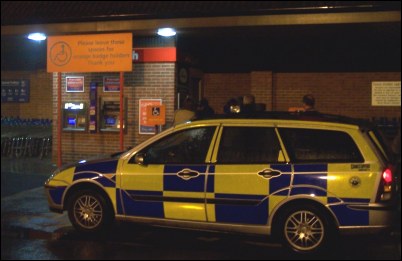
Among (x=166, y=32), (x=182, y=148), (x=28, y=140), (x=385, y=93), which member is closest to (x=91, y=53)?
(x=166, y=32)

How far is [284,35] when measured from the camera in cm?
1202

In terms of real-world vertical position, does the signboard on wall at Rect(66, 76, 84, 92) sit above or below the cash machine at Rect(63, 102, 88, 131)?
above

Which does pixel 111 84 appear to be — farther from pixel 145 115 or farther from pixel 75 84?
pixel 145 115

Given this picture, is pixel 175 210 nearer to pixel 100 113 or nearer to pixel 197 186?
pixel 197 186

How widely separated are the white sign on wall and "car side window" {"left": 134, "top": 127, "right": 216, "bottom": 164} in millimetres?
7843

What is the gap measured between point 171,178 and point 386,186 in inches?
93.7

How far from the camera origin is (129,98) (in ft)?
42.8

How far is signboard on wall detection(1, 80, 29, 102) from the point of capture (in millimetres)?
16438

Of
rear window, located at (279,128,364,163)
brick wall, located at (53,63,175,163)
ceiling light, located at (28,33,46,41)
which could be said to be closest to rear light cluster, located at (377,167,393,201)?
rear window, located at (279,128,364,163)

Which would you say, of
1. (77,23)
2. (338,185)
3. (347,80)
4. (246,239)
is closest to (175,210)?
(246,239)

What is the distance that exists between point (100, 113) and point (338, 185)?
25.9 feet

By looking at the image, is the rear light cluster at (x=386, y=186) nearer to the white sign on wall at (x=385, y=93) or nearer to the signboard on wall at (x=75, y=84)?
the white sign on wall at (x=385, y=93)

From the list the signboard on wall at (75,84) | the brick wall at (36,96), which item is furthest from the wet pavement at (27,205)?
the brick wall at (36,96)

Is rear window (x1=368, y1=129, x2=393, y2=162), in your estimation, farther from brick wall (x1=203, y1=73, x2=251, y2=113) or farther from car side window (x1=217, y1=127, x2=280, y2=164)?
brick wall (x1=203, y1=73, x2=251, y2=113)
